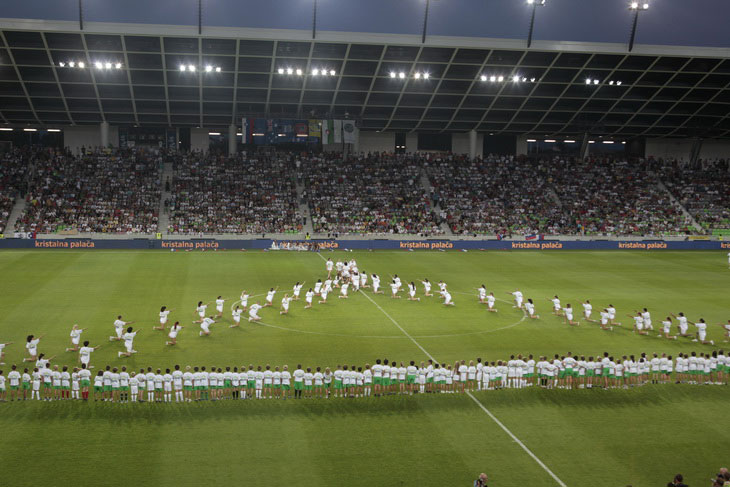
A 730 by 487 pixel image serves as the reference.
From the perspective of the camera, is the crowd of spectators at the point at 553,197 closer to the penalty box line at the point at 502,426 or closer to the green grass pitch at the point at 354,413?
the green grass pitch at the point at 354,413

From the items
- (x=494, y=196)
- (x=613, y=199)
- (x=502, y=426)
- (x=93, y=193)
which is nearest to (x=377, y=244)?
(x=494, y=196)

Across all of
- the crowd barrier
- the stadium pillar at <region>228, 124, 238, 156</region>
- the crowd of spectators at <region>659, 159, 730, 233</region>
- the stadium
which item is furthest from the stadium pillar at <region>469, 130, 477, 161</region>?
the stadium pillar at <region>228, 124, 238, 156</region>

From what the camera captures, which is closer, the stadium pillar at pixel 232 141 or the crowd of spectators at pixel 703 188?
the crowd of spectators at pixel 703 188

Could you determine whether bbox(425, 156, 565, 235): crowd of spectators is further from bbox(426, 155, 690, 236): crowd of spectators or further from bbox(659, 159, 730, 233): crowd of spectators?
bbox(659, 159, 730, 233): crowd of spectators

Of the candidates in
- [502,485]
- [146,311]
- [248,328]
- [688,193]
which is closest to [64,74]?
[146,311]

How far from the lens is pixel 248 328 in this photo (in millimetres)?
28344

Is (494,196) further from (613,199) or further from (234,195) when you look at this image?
(234,195)

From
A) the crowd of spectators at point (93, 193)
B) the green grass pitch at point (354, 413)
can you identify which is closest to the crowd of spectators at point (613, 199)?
the green grass pitch at point (354, 413)

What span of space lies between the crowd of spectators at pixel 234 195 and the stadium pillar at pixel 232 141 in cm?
148

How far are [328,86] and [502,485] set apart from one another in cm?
5264

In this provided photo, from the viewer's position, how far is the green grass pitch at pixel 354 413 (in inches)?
607

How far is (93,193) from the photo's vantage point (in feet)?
200

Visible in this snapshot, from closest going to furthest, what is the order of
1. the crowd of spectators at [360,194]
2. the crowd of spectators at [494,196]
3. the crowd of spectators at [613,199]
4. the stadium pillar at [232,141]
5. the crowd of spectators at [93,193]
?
the crowd of spectators at [93,193] < the crowd of spectators at [360,194] < the crowd of spectators at [494,196] < the crowd of spectators at [613,199] < the stadium pillar at [232,141]

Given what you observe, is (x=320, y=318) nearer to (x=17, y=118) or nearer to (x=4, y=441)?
(x=4, y=441)
